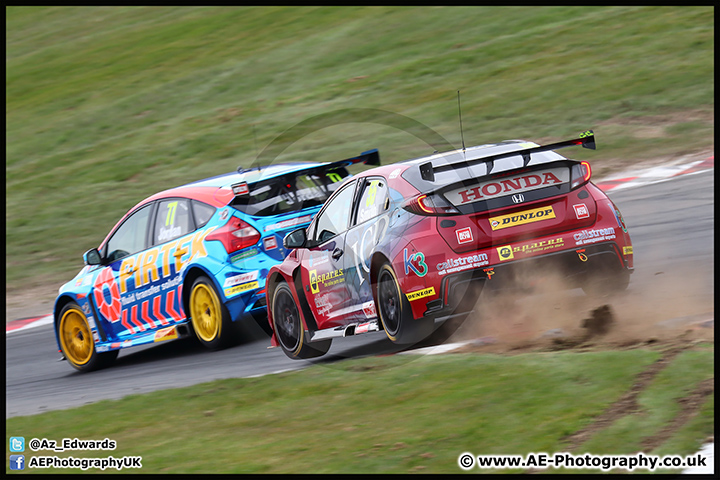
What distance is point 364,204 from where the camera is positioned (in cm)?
770

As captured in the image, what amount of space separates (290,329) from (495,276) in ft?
8.11

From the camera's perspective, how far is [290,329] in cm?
855

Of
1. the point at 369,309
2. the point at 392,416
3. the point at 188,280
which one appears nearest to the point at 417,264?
the point at 369,309

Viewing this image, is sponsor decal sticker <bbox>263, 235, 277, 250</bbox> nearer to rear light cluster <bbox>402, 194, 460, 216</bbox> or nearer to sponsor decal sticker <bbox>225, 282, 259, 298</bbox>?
sponsor decal sticker <bbox>225, 282, 259, 298</bbox>

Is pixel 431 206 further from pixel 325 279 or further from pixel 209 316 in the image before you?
pixel 209 316

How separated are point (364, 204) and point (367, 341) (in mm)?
1579

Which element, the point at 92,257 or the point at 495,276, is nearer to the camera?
the point at 495,276

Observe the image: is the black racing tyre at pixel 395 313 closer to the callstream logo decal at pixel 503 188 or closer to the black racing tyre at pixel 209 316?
the callstream logo decal at pixel 503 188

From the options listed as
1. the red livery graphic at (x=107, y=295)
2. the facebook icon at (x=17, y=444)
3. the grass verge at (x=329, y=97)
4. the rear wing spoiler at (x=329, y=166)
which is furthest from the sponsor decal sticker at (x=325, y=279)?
the grass verge at (x=329, y=97)

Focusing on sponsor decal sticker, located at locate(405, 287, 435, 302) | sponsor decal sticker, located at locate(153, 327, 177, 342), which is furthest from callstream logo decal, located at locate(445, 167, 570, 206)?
sponsor decal sticker, located at locate(153, 327, 177, 342)

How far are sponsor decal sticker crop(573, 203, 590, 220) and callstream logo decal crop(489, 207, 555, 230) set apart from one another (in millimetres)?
190

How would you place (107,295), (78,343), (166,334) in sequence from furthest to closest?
(78,343), (107,295), (166,334)
